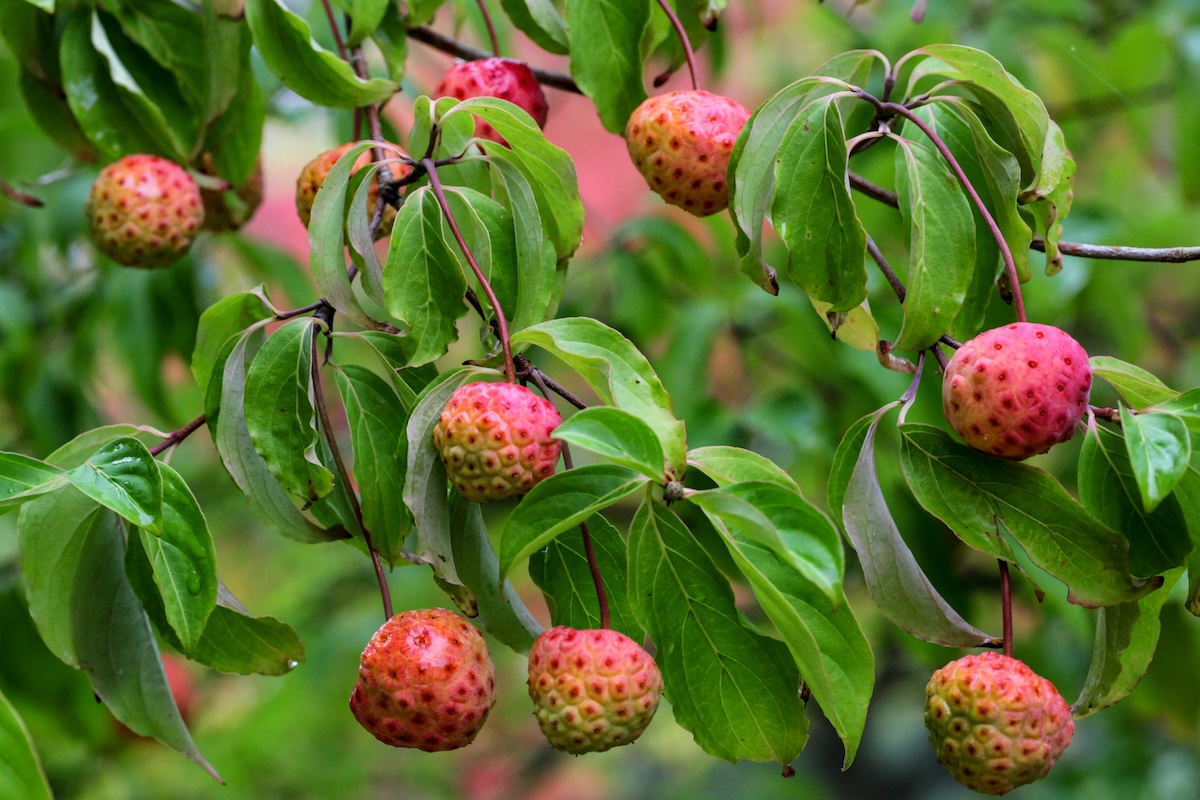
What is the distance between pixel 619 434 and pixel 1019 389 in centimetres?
27

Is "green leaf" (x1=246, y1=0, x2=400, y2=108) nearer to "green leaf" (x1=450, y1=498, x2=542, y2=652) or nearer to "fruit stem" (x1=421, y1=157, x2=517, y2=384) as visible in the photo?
"fruit stem" (x1=421, y1=157, x2=517, y2=384)

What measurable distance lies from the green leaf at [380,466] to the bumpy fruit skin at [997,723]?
39cm

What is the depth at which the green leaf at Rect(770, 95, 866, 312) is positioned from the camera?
80 cm

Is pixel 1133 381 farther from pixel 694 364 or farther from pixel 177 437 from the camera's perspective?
pixel 694 364

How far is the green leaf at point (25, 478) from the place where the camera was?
0.75 meters

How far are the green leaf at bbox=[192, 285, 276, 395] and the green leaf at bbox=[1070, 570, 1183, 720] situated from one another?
2.17 feet

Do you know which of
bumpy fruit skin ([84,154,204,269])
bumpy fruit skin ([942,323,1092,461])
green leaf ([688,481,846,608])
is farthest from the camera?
bumpy fruit skin ([84,154,204,269])

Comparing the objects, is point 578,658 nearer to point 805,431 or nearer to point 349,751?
point 805,431

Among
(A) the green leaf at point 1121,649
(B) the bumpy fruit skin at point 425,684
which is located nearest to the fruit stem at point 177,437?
(B) the bumpy fruit skin at point 425,684

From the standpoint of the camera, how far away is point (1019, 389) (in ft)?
2.36

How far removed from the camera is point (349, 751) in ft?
9.22

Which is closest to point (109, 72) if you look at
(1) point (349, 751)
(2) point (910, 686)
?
(1) point (349, 751)

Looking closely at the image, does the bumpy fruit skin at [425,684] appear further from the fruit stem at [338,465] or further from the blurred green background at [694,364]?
the blurred green background at [694,364]

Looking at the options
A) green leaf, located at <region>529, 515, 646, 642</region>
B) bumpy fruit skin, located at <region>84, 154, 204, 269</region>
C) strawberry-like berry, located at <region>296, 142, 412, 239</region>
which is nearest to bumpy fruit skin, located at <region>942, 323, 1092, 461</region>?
green leaf, located at <region>529, 515, 646, 642</region>
